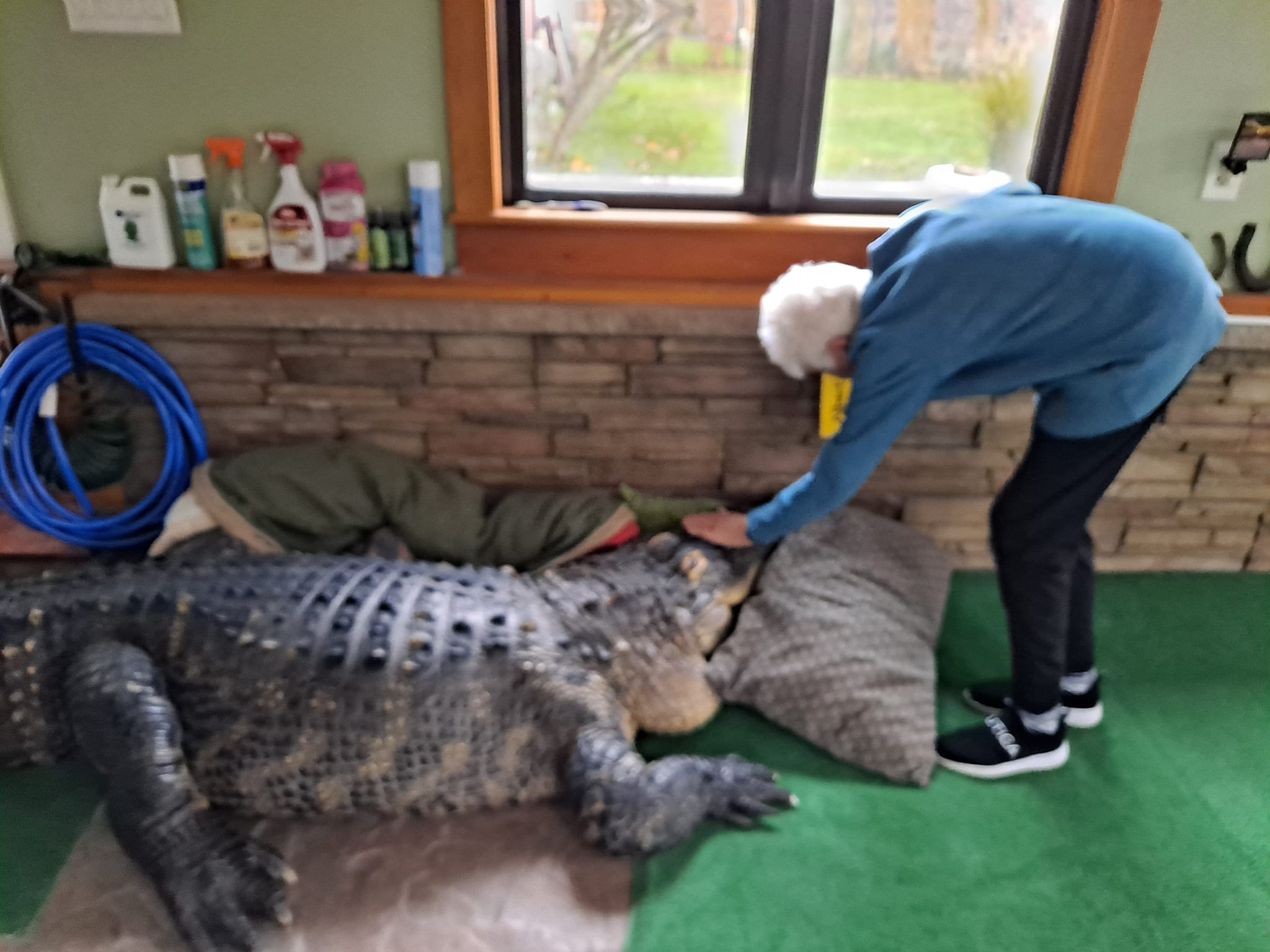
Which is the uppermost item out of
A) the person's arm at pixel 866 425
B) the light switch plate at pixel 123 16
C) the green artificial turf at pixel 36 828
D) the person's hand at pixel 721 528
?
the light switch plate at pixel 123 16

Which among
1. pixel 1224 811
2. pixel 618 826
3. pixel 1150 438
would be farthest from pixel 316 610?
pixel 1150 438

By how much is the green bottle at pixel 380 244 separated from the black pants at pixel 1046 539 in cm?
144

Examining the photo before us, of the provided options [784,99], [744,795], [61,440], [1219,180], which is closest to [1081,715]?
[744,795]

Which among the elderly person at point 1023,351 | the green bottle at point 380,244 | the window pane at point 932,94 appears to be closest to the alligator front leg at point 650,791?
the elderly person at point 1023,351

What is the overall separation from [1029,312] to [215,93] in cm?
172

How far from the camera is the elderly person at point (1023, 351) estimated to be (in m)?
1.35

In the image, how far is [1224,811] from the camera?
5.25ft

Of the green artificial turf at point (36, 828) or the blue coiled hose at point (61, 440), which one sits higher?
the blue coiled hose at point (61, 440)

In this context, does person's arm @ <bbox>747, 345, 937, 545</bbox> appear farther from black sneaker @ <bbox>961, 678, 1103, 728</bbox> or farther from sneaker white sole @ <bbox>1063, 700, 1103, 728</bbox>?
sneaker white sole @ <bbox>1063, 700, 1103, 728</bbox>

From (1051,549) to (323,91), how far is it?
1.78 m

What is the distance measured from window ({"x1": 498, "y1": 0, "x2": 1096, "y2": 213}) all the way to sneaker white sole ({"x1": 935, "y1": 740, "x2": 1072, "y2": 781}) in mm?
1237

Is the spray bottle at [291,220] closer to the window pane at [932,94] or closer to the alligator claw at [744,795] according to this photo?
the window pane at [932,94]

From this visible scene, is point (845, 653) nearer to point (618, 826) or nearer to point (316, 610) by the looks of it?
point (618, 826)

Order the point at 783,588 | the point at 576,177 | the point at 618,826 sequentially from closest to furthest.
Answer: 1. the point at 618,826
2. the point at 783,588
3. the point at 576,177
